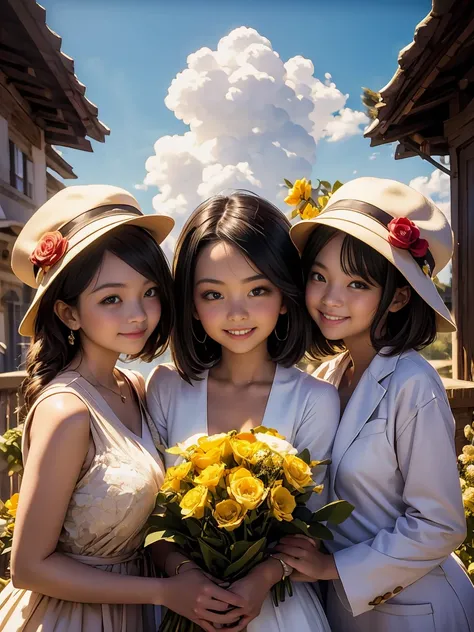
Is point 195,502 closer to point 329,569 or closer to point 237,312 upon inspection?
point 329,569

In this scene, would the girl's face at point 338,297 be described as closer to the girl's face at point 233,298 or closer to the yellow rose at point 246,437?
the girl's face at point 233,298

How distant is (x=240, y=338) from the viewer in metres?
2.05

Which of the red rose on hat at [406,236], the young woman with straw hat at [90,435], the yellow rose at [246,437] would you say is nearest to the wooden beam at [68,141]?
the young woman with straw hat at [90,435]

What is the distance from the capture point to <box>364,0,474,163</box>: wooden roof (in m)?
4.16

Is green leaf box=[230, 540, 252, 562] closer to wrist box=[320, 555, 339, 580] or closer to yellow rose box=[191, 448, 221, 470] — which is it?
yellow rose box=[191, 448, 221, 470]

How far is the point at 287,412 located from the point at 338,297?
441 millimetres

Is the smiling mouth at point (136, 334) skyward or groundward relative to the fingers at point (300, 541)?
skyward

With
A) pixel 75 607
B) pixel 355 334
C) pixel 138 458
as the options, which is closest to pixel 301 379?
pixel 355 334

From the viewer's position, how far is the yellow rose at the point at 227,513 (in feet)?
4.82

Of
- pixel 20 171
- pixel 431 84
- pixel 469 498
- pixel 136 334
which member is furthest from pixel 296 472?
pixel 20 171

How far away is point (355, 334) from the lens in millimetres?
2211

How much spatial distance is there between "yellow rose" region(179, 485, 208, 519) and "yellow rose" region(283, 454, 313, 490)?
0.22 metres

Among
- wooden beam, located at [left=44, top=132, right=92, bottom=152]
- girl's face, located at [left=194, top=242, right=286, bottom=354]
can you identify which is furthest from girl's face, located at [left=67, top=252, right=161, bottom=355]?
wooden beam, located at [left=44, top=132, right=92, bottom=152]

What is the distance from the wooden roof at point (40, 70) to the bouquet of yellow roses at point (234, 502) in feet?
15.8
